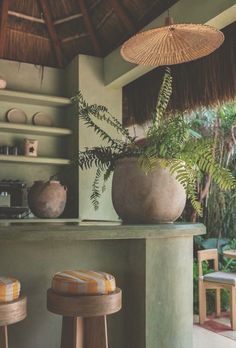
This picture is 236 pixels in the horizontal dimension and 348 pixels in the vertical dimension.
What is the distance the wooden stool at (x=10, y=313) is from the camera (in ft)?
5.12

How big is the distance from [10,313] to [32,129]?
331 cm

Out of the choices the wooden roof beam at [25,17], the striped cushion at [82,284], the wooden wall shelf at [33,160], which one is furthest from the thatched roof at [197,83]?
the striped cushion at [82,284]

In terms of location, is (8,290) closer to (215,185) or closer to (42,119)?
(42,119)

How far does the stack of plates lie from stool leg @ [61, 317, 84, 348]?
0.90 ft

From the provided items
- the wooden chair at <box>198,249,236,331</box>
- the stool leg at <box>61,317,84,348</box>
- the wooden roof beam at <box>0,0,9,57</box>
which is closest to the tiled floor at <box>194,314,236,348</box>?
the wooden chair at <box>198,249,236,331</box>

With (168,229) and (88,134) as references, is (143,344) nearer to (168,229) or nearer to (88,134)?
(168,229)

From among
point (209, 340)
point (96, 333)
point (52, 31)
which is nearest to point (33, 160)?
point (52, 31)

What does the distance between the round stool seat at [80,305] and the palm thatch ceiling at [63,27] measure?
10.9ft

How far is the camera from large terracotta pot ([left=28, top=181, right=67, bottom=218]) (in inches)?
88.0

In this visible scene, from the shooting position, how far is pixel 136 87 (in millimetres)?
5227

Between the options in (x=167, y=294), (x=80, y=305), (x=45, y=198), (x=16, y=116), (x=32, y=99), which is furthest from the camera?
(x=16, y=116)

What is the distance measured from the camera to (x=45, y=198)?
2.24 metres

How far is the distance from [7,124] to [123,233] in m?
2.99

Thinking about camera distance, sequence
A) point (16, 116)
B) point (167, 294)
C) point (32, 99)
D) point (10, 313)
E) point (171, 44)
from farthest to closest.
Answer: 1. point (16, 116)
2. point (32, 99)
3. point (171, 44)
4. point (167, 294)
5. point (10, 313)
